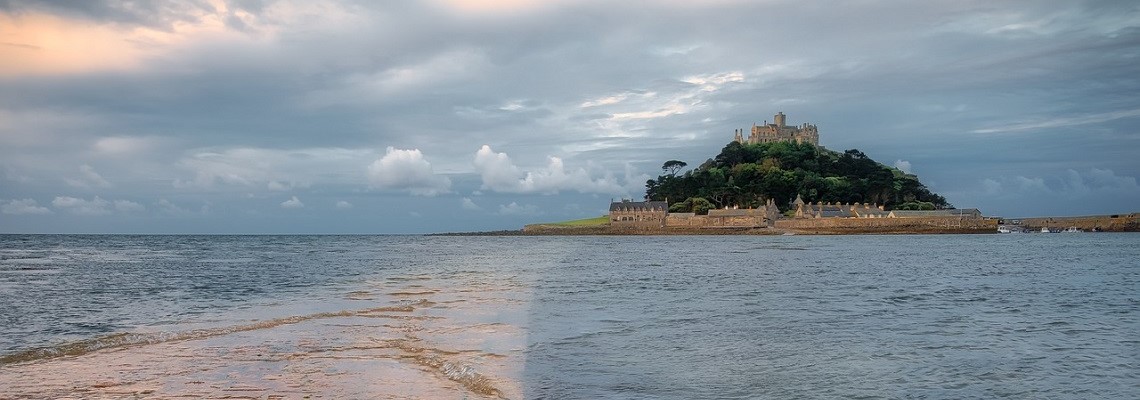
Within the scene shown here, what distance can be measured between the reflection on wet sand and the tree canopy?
155235 millimetres

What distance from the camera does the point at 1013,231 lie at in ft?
554

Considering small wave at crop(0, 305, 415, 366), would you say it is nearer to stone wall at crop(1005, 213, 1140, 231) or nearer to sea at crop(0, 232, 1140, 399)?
sea at crop(0, 232, 1140, 399)

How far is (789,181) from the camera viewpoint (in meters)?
170

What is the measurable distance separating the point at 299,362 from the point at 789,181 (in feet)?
542

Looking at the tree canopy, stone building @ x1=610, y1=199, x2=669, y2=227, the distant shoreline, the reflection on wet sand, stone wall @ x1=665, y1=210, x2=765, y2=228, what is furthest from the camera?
the tree canopy

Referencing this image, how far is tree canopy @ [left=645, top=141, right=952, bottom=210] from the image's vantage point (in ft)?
556

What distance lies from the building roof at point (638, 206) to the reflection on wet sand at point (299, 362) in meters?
145

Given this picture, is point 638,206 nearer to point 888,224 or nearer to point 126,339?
point 888,224

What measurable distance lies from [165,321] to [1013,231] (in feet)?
595

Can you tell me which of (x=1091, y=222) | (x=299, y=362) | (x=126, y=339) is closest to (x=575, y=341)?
(x=299, y=362)

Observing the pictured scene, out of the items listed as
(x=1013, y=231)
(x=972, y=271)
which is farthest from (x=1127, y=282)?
(x=1013, y=231)

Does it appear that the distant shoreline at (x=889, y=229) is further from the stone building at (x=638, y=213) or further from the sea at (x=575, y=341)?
the sea at (x=575, y=341)

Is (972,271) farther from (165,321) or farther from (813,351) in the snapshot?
(165,321)

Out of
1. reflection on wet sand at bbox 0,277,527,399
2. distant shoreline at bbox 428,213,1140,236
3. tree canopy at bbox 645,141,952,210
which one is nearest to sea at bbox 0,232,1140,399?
reflection on wet sand at bbox 0,277,527,399
